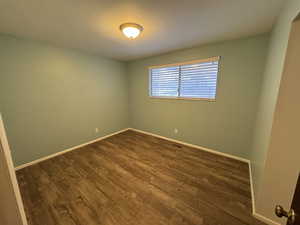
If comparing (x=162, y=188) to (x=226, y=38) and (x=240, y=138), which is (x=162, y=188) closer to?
(x=240, y=138)

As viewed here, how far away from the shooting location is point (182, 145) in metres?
3.04

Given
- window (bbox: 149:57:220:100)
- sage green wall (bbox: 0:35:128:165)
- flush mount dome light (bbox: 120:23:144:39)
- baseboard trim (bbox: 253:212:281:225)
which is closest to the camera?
baseboard trim (bbox: 253:212:281:225)

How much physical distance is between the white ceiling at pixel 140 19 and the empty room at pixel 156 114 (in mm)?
16

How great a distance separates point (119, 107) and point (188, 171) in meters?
2.76

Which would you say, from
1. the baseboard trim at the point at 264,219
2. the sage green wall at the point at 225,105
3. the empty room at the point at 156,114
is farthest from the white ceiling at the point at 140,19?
the baseboard trim at the point at 264,219

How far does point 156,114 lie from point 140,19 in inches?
93.4

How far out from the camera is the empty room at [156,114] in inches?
44.4

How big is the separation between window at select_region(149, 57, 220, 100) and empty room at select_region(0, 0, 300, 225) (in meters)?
0.02

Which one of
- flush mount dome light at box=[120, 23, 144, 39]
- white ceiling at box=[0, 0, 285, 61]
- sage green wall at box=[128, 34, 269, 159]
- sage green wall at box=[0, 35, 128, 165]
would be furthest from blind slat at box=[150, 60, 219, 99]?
flush mount dome light at box=[120, 23, 144, 39]

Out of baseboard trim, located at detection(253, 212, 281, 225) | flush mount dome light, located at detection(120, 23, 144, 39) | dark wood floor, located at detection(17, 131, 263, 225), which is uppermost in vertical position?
flush mount dome light, located at detection(120, 23, 144, 39)

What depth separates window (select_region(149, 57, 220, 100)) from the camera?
2.49 metres

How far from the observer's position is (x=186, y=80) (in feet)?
9.26

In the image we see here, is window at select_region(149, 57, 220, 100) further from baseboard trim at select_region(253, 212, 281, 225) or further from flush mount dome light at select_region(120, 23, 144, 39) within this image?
baseboard trim at select_region(253, 212, 281, 225)

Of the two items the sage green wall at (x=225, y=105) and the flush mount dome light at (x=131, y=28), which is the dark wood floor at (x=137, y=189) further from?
the flush mount dome light at (x=131, y=28)
